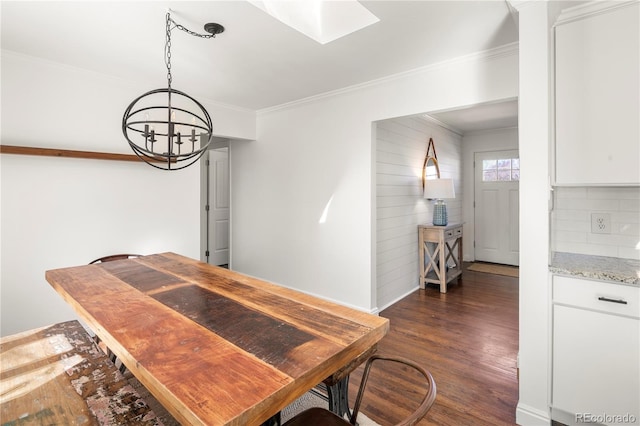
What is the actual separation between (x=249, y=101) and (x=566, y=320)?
3741 millimetres

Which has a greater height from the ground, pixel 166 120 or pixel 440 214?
pixel 166 120

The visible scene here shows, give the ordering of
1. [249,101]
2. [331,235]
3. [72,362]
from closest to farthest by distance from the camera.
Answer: [72,362] < [331,235] < [249,101]

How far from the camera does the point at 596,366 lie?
5.36ft

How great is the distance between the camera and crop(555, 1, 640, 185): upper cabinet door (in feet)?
5.55

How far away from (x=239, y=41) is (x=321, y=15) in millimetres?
751

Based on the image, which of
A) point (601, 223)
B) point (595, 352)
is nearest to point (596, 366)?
point (595, 352)

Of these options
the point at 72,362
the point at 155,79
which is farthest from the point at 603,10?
the point at 155,79

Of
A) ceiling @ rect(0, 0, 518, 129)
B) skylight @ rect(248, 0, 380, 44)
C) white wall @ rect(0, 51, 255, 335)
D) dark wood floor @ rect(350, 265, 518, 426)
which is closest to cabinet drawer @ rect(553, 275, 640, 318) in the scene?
dark wood floor @ rect(350, 265, 518, 426)

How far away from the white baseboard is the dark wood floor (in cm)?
6

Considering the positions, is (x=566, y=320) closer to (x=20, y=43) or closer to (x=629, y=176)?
(x=629, y=176)

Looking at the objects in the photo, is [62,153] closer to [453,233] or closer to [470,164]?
[453,233]

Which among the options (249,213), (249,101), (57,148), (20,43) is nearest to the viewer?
(20,43)

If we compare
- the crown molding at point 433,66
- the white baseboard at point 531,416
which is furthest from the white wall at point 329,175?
the white baseboard at point 531,416

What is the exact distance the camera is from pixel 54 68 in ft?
9.19
